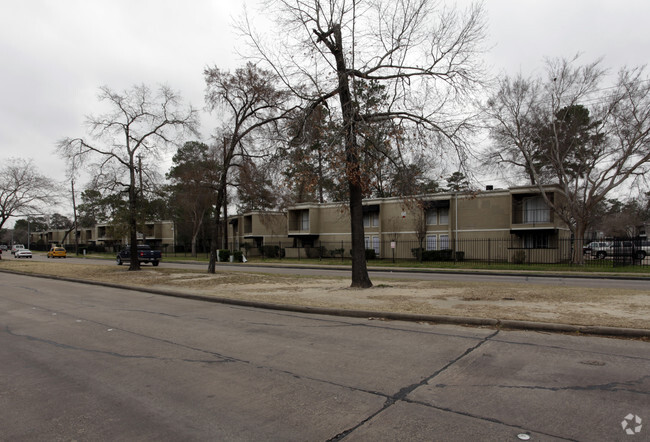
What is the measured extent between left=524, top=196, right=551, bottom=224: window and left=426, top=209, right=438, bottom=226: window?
731 cm

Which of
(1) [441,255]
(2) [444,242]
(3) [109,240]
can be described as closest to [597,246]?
(2) [444,242]

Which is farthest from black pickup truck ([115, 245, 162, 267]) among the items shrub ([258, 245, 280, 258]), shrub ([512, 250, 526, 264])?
shrub ([512, 250, 526, 264])

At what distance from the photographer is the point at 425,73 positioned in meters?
13.6

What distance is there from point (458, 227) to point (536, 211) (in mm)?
6092

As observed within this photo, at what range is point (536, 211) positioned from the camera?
3322 cm

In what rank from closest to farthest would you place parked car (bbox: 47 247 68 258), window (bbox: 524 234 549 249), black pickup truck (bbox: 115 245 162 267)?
1. window (bbox: 524 234 549 249)
2. black pickup truck (bbox: 115 245 162 267)
3. parked car (bbox: 47 247 68 258)

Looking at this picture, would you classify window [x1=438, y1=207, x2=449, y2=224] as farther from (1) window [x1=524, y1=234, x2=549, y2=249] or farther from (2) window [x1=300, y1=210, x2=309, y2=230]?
(2) window [x1=300, y1=210, x2=309, y2=230]

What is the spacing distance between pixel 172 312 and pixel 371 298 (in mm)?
5165

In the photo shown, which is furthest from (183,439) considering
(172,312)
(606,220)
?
(606,220)

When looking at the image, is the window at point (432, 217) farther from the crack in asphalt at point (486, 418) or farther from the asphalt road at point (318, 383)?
the crack in asphalt at point (486, 418)

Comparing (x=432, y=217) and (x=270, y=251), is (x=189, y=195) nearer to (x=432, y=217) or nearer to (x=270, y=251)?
(x=270, y=251)

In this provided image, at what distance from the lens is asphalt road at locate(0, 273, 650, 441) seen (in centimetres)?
385

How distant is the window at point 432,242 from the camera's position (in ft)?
124

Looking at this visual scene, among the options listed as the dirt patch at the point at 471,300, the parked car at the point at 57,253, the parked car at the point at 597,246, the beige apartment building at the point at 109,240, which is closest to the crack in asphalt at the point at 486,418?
the dirt patch at the point at 471,300
